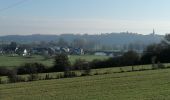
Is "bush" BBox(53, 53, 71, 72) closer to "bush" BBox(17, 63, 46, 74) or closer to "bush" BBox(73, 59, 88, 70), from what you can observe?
"bush" BBox(73, 59, 88, 70)

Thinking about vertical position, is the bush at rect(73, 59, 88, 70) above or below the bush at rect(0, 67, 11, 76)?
above

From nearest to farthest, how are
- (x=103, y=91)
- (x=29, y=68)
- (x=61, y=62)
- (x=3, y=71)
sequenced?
(x=103, y=91)
(x=3, y=71)
(x=29, y=68)
(x=61, y=62)

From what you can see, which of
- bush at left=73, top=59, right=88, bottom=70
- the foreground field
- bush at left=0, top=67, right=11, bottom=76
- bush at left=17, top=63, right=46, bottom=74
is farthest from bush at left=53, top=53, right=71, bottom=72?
the foreground field

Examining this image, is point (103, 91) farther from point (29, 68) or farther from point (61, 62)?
point (61, 62)

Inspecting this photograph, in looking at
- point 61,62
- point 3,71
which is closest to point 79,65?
point 61,62

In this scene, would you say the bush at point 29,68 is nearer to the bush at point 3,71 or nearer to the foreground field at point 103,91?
the bush at point 3,71

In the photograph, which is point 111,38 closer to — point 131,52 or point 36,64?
point 131,52

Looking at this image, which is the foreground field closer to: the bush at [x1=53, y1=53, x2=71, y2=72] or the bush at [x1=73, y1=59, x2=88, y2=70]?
the bush at [x1=73, y1=59, x2=88, y2=70]

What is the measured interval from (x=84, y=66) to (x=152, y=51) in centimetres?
2509

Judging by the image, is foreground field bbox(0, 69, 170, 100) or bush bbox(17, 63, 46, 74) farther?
bush bbox(17, 63, 46, 74)

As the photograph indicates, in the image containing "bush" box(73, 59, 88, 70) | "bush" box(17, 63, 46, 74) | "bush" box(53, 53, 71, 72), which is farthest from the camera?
"bush" box(53, 53, 71, 72)

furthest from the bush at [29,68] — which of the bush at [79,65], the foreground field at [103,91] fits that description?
the foreground field at [103,91]

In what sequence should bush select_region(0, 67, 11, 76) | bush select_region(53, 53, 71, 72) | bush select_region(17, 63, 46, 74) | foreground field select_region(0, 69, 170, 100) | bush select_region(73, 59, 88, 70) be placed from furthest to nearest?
bush select_region(53, 53, 71, 72) → bush select_region(17, 63, 46, 74) → bush select_region(73, 59, 88, 70) → bush select_region(0, 67, 11, 76) → foreground field select_region(0, 69, 170, 100)

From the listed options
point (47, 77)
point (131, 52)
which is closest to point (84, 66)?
point (47, 77)
